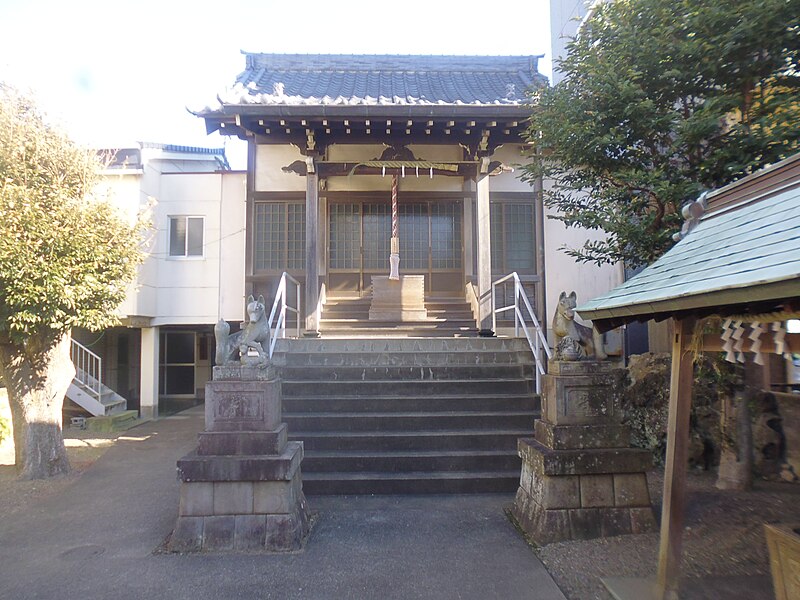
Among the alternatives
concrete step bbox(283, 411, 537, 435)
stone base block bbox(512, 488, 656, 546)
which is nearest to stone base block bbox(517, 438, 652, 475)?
stone base block bbox(512, 488, 656, 546)

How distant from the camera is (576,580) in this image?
3.57 meters

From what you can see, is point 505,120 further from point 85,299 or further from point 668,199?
point 85,299

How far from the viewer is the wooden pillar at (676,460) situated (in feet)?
10.3

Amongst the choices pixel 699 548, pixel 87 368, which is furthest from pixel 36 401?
pixel 699 548

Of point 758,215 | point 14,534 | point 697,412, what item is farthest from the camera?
point 697,412

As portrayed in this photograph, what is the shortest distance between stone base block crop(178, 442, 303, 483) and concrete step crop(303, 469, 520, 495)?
1.28m

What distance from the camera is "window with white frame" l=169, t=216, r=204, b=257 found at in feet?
36.7

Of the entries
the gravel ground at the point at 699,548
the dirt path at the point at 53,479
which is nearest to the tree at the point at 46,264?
the dirt path at the point at 53,479

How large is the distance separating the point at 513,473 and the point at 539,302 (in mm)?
5624

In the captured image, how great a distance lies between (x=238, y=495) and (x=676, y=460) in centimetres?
341

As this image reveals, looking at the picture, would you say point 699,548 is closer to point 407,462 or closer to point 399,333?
point 407,462

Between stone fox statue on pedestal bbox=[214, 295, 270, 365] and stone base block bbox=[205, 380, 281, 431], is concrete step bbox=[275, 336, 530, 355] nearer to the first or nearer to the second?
stone fox statue on pedestal bbox=[214, 295, 270, 365]

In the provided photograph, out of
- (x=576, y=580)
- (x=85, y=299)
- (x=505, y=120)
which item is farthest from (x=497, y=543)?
(x=505, y=120)

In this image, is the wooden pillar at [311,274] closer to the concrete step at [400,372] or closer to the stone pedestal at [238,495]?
the concrete step at [400,372]
